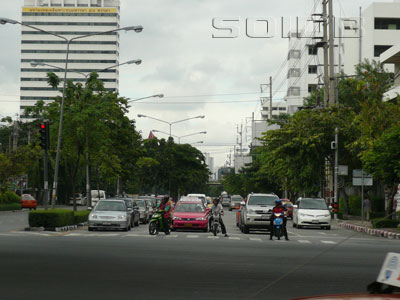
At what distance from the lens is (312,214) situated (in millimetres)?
39656

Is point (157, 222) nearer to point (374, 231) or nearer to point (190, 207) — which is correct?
point (190, 207)

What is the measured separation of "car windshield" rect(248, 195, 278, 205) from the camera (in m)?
33.6

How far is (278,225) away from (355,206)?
29454mm

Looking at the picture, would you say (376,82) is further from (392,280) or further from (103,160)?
(392,280)

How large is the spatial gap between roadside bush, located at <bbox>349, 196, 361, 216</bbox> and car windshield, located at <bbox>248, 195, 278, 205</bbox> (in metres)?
22.5

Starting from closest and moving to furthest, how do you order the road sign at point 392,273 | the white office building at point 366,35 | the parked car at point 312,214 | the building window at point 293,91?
the road sign at point 392,273 < the parked car at point 312,214 < the white office building at point 366,35 < the building window at point 293,91

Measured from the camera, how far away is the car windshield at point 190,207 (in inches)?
1357

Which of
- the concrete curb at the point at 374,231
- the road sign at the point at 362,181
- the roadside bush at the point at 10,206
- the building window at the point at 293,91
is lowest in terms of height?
the concrete curb at the point at 374,231

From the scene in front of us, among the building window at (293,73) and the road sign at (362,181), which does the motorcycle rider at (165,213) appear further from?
the building window at (293,73)

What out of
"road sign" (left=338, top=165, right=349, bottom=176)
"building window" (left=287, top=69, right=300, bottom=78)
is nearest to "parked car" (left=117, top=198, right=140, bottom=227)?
"road sign" (left=338, top=165, right=349, bottom=176)

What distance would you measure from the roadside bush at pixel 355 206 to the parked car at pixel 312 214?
14.9 meters

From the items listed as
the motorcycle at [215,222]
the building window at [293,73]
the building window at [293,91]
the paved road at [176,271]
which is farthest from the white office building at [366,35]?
the paved road at [176,271]

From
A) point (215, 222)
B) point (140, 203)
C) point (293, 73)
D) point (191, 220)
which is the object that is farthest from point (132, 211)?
point (293, 73)

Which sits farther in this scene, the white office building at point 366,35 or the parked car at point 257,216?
the white office building at point 366,35
